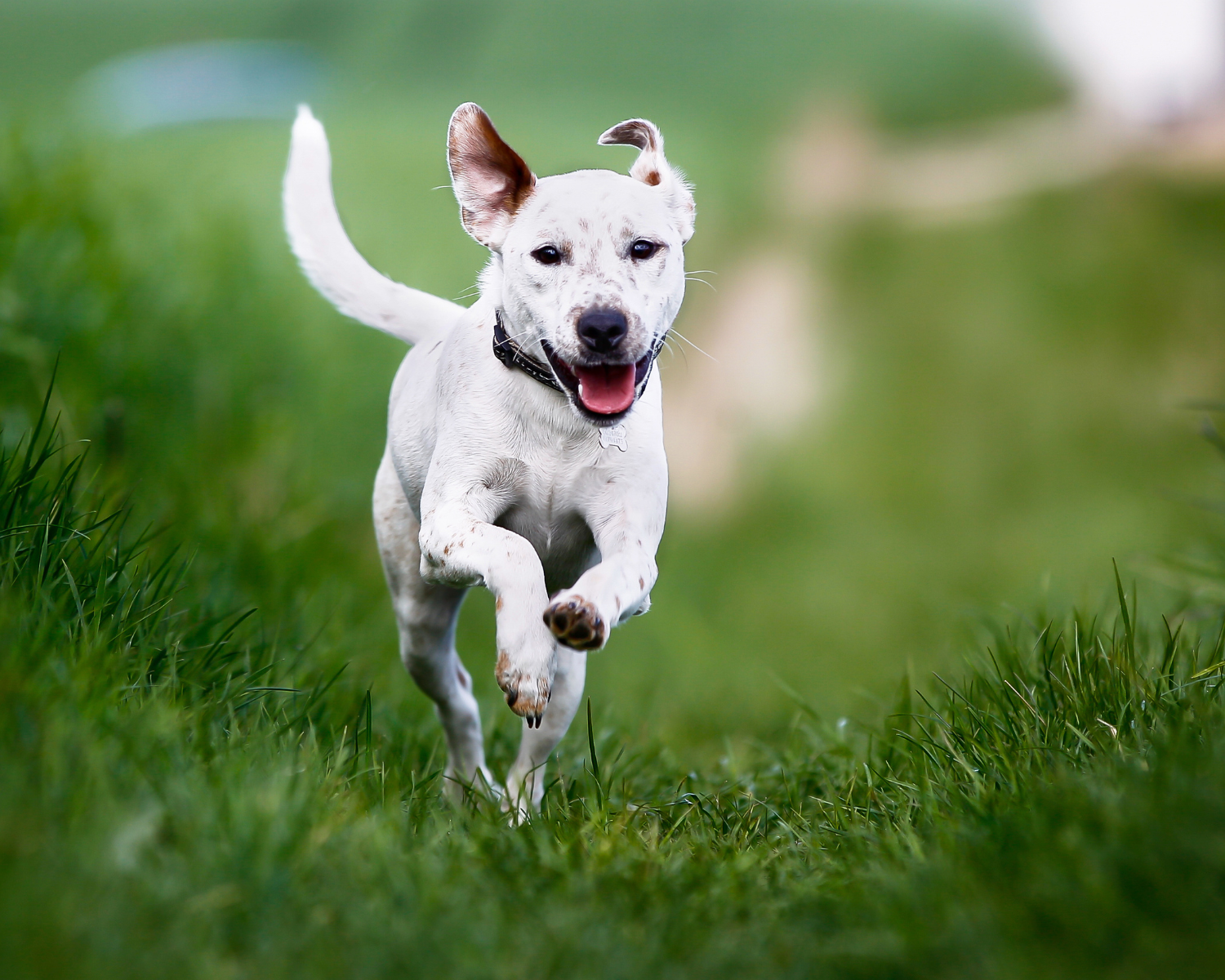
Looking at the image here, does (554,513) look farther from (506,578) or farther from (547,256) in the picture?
(547,256)

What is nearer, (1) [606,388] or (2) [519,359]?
(1) [606,388]

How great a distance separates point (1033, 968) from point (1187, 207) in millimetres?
14469

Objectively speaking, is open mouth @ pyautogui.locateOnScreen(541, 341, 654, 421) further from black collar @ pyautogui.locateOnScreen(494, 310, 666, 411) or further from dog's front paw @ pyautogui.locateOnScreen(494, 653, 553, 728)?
dog's front paw @ pyautogui.locateOnScreen(494, 653, 553, 728)

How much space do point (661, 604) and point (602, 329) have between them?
7.85 meters

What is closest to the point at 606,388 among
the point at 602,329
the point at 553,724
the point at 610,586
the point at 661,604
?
the point at 602,329

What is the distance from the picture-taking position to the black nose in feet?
10.5

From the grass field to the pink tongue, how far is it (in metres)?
1.00

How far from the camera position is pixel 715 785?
4.23m

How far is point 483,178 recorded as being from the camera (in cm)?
360

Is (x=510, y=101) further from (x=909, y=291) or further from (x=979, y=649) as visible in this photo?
(x=979, y=649)

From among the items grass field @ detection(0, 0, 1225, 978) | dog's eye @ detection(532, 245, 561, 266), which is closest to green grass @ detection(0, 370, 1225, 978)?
grass field @ detection(0, 0, 1225, 978)

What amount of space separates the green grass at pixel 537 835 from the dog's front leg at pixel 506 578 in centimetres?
45

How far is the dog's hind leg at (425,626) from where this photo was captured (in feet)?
14.1

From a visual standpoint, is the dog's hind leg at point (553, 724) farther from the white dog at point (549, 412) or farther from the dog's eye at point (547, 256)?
the dog's eye at point (547, 256)
